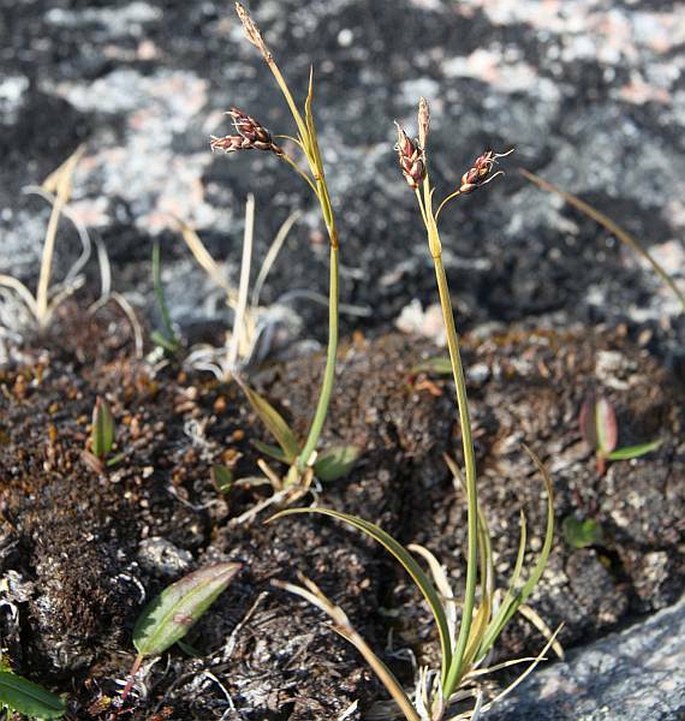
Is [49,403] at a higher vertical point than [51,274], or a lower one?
lower

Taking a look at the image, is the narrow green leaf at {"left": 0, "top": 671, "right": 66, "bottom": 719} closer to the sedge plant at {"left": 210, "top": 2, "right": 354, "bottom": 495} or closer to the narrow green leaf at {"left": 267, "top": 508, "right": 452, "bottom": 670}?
the narrow green leaf at {"left": 267, "top": 508, "right": 452, "bottom": 670}

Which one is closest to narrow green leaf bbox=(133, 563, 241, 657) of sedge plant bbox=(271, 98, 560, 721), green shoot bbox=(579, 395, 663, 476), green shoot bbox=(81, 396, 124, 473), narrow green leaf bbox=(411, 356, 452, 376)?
sedge plant bbox=(271, 98, 560, 721)

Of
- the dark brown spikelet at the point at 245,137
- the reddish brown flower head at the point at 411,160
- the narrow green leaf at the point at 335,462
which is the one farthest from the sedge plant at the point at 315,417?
the reddish brown flower head at the point at 411,160

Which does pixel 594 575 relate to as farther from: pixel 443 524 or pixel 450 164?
pixel 450 164

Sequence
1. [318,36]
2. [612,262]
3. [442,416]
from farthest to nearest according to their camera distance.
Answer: [318,36] < [612,262] < [442,416]

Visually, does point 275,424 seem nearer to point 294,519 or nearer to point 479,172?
point 294,519

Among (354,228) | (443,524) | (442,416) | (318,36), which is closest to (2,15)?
(318,36)

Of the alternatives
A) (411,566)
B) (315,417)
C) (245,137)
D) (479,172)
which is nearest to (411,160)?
(479,172)
